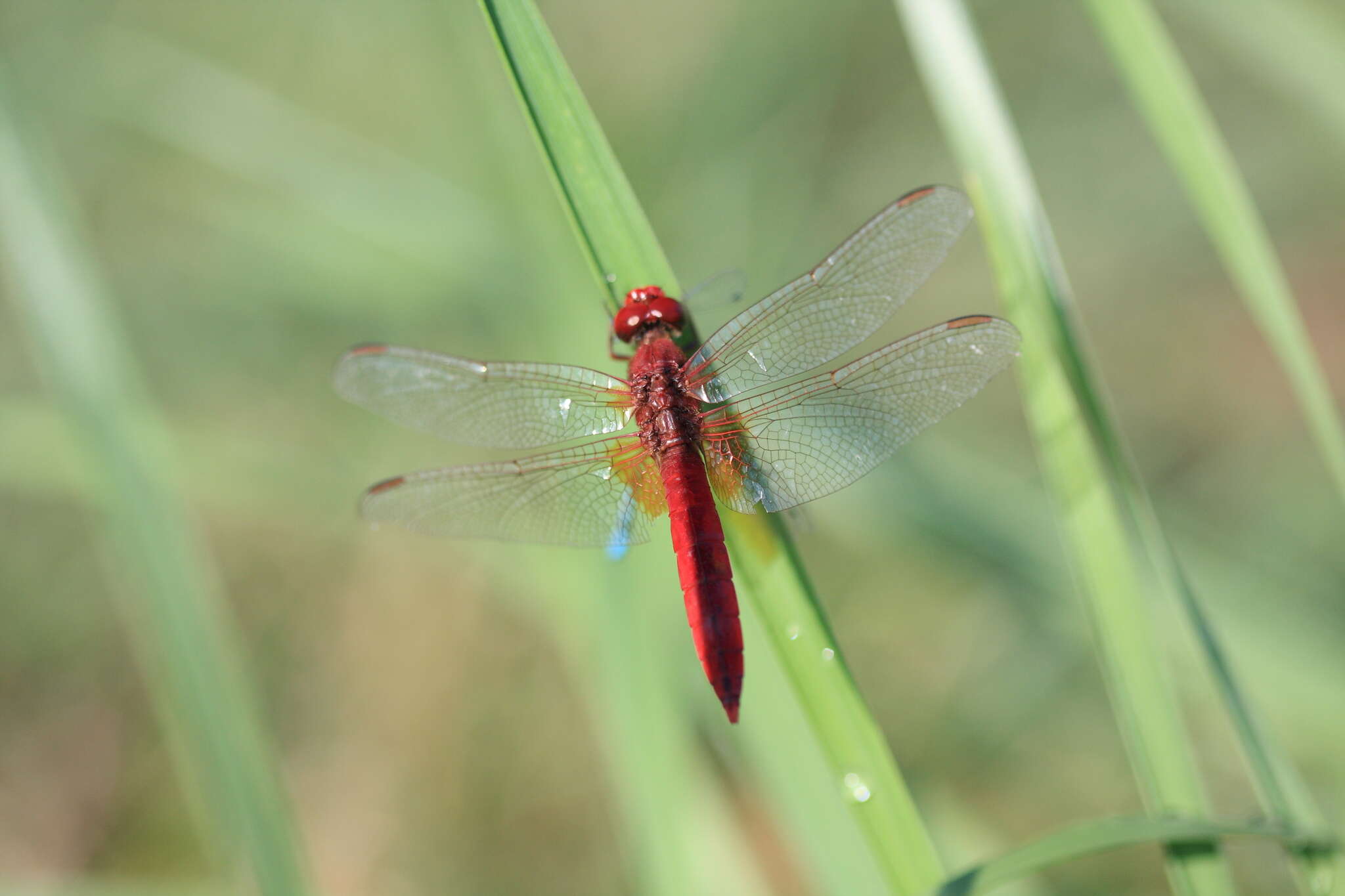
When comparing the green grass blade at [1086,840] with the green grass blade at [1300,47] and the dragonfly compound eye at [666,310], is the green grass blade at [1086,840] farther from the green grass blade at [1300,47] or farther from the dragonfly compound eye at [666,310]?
the green grass blade at [1300,47]

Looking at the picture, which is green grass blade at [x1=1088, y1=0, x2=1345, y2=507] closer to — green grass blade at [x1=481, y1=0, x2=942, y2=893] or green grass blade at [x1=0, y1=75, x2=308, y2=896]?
green grass blade at [x1=481, y1=0, x2=942, y2=893]

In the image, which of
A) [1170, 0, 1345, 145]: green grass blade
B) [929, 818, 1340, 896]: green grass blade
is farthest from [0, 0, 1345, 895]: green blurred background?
[929, 818, 1340, 896]: green grass blade

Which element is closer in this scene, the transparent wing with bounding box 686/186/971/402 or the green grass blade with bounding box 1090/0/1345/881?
the green grass blade with bounding box 1090/0/1345/881

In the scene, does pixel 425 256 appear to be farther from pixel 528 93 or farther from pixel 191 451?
pixel 528 93

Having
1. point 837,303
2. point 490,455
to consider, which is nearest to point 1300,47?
point 837,303

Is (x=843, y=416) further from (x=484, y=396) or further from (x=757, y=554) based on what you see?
(x=484, y=396)

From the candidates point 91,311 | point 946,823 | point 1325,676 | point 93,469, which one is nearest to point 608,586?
point 93,469

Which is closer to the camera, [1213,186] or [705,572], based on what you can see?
[1213,186]
